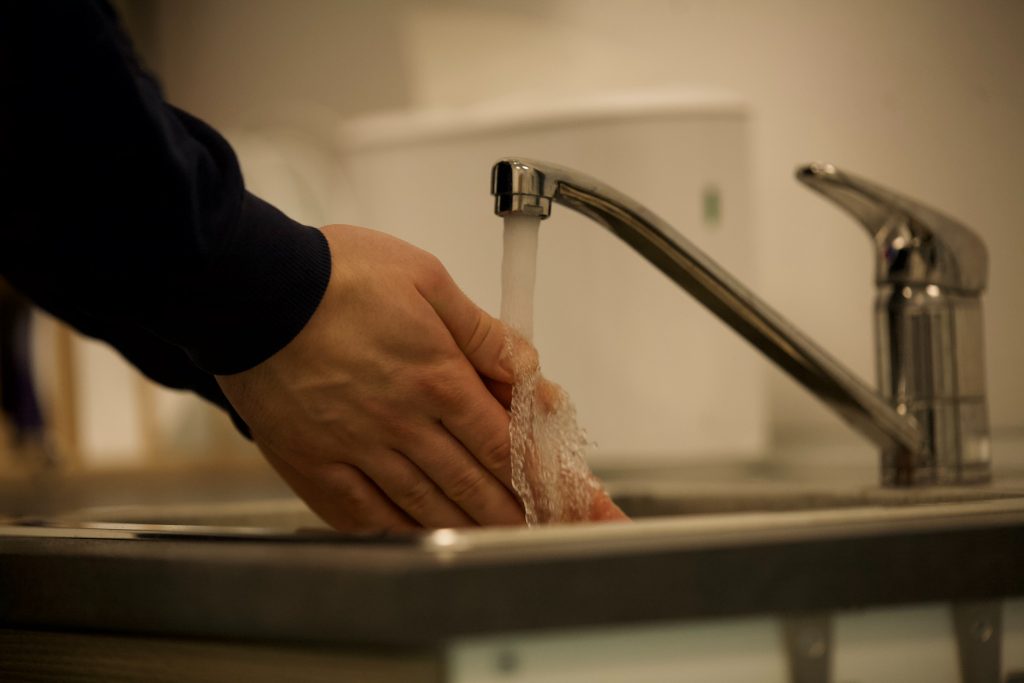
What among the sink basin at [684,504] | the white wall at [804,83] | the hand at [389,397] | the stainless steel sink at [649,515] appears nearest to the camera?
the stainless steel sink at [649,515]

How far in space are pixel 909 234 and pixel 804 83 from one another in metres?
0.50

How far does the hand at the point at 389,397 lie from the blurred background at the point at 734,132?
213 millimetres

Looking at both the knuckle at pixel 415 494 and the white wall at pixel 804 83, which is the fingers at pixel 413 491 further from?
the white wall at pixel 804 83

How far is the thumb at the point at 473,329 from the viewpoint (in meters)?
0.47

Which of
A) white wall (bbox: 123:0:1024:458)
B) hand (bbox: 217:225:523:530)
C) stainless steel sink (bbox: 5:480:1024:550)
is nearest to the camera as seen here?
stainless steel sink (bbox: 5:480:1024:550)

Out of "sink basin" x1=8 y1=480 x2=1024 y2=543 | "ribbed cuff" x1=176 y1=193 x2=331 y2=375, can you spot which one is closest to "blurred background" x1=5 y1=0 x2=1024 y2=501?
"sink basin" x1=8 y1=480 x2=1024 y2=543

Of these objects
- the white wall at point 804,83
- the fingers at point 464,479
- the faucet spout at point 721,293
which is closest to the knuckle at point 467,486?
the fingers at point 464,479

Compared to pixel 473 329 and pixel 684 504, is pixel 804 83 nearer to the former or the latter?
pixel 684 504

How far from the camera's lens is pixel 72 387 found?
4.76ft

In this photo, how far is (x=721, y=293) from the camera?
53 centimetres

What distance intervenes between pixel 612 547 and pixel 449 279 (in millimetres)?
192

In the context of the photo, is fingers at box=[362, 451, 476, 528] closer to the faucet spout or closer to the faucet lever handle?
the faucet spout

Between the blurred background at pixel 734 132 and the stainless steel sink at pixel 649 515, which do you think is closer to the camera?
the stainless steel sink at pixel 649 515

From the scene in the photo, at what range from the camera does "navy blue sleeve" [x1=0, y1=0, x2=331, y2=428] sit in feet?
1.21
